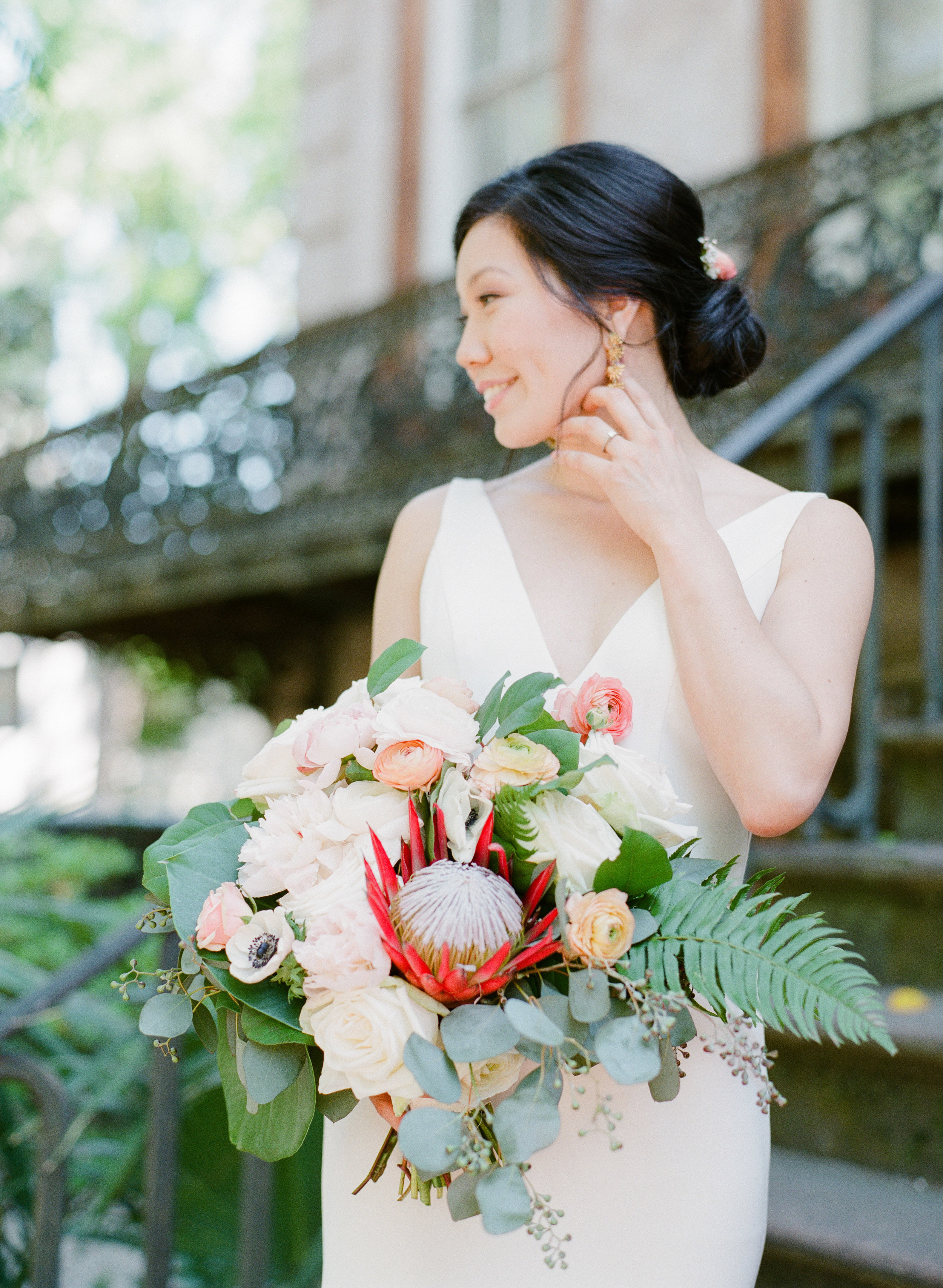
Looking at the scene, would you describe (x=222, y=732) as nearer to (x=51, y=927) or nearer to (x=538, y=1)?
(x=538, y=1)

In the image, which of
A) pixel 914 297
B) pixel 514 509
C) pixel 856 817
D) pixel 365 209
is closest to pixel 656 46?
pixel 365 209

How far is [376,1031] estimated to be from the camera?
1084 mm

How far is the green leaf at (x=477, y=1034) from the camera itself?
106cm

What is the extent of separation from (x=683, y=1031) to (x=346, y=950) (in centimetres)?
39

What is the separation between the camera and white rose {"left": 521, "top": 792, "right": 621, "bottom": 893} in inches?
45.7

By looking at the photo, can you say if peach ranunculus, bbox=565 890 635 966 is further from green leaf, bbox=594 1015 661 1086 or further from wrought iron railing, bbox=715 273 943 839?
wrought iron railing, bbox=715 273 943 839

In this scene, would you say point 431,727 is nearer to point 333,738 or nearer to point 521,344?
point 333,738

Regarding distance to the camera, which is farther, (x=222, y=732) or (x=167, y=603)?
(x=222, y=732)

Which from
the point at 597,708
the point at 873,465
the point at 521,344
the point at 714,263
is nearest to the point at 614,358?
the point at 521,344

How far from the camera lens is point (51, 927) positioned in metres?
4.14

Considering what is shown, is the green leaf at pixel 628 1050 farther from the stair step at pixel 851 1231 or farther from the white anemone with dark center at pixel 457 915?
the stair step at pixel 851 1231

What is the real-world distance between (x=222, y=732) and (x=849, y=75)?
17.3 meters

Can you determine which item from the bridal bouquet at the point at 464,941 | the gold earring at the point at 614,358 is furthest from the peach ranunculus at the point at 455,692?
the gold earring at the point at 614,358

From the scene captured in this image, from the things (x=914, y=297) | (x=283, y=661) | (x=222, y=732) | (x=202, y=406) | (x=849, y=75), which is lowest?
(x=222, y=732)
